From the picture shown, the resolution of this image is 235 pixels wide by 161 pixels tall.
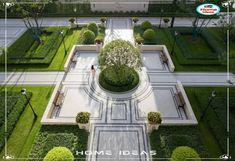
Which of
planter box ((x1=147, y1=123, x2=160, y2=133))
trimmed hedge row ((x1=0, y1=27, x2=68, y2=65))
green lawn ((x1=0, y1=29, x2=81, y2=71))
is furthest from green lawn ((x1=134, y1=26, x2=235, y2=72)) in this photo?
trimmed hedge row ((x1=0, y1=27, x2=68, y2=65))

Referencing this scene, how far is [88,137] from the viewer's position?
1190 centimetres

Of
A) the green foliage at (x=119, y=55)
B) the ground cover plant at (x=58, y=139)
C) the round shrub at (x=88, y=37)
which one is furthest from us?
the round shrub at (x=88, y=37)

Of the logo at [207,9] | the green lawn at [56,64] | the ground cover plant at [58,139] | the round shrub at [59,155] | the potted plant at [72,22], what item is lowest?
the round shrub at [59,155]

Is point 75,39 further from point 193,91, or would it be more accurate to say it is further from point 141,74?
point 193,91

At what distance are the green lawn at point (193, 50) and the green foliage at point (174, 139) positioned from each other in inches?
277

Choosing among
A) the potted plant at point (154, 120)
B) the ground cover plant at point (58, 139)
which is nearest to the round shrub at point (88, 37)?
the ground cover plant at point (58, 139)

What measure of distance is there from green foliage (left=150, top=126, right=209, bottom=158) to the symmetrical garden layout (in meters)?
0.19

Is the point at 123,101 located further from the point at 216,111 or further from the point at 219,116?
the point at 219,116

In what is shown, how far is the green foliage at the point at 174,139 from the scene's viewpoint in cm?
1099

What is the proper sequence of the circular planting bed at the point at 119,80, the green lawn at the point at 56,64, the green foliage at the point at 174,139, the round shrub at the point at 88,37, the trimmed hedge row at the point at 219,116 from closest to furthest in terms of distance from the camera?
the green foliage at the point at 174,139 < the trimmed hedge row at the point at 219,116 < the circular planting bed at the point at 119,80 < the green lawn at the point at 56,64 < the round shrub at the point at 88,37

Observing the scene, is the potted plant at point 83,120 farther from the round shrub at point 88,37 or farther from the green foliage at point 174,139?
the round shrub at point 88,37

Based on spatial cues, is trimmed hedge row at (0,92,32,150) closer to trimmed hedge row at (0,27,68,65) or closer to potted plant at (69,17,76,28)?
trimmed hedge row at (0,27,68,65)

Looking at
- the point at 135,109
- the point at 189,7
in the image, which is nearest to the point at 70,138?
the point at 135,109

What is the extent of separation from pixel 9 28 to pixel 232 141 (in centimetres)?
2795
